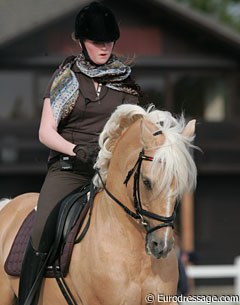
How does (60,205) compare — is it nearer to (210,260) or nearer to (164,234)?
(164,234)

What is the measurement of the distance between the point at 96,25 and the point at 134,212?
4.97ft

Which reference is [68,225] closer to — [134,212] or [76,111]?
[134,212]

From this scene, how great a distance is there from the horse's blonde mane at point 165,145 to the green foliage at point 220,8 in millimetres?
44360

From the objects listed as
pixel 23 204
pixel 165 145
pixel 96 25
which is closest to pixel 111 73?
pixel 96 25

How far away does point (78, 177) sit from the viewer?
607 centimetres

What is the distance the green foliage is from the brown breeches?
144 ft

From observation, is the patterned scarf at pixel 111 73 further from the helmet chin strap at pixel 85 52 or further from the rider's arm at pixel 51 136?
the rider's arm at pixel 51 136

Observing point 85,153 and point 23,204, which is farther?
point 23,204

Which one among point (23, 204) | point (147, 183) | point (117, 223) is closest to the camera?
point (147, 183)

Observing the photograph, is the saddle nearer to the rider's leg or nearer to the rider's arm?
the rider's leg

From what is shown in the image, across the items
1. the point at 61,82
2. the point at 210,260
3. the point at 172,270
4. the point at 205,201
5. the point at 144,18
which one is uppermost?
the point at 144,18

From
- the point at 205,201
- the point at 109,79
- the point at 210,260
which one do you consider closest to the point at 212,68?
the point at 205,201

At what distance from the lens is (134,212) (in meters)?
5.29

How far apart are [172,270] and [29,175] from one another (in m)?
19.1
